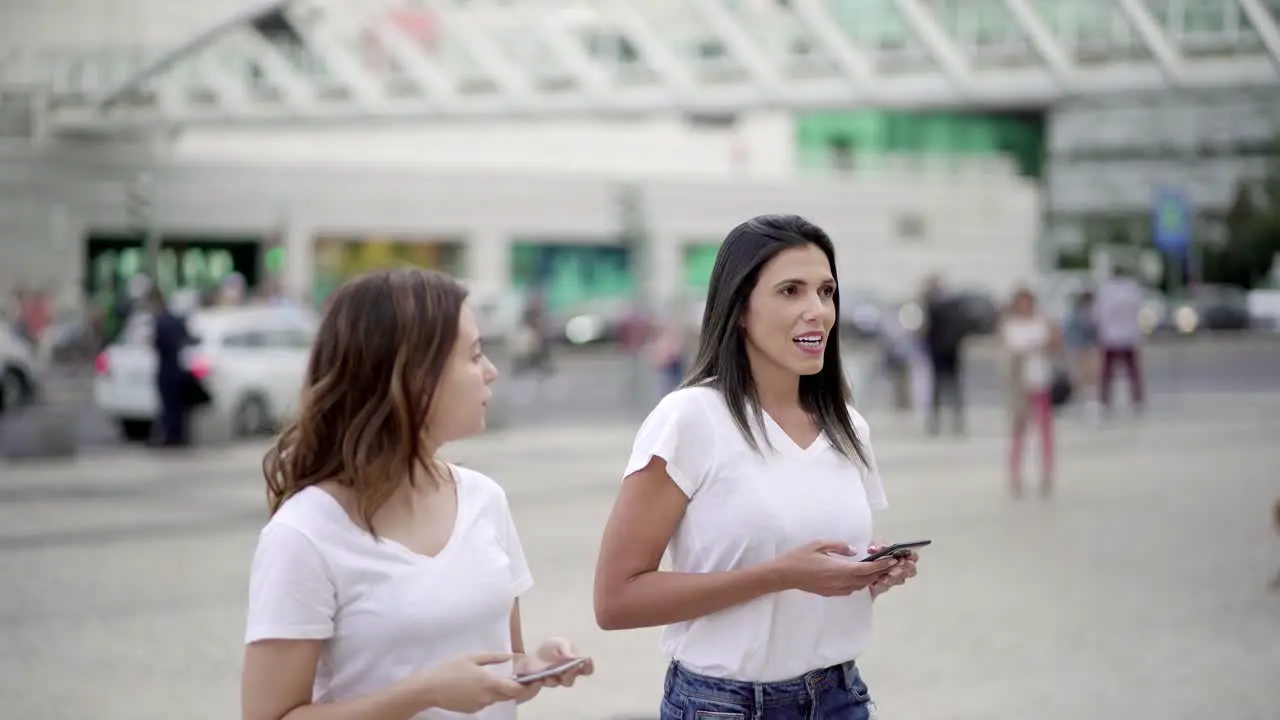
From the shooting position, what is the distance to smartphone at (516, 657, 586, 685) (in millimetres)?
2789

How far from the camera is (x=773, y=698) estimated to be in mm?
3355

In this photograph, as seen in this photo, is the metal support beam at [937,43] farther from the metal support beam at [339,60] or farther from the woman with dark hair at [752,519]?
the woman with dark hair at [752,519]

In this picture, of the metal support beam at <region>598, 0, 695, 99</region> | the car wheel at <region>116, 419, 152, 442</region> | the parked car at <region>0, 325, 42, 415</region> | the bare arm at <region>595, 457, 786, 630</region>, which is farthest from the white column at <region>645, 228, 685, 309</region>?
the bare arm at <region>595, 457, 786, 630</region>

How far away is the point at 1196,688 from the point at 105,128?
44097 millimetres

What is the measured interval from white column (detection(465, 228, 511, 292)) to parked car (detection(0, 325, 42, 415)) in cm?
2943

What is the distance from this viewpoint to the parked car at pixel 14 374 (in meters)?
25.9

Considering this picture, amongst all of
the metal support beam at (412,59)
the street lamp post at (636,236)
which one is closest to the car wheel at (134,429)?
the street lamp post at (636,236)

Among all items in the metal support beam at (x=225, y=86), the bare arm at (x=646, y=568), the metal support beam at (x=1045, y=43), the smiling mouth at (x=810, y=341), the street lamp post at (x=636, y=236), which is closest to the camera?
the bare arm at (x=646, y=568)

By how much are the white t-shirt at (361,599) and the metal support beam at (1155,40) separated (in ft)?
73.1

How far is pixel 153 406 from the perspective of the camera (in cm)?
2211

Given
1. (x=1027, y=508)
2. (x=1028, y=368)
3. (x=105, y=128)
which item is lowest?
(x=1027, y=508)

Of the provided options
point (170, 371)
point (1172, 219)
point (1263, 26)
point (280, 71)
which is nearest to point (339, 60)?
point (280, 71)

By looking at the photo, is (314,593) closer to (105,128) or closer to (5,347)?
(5,347)

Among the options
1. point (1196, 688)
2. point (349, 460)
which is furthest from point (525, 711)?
point (349, 460)
